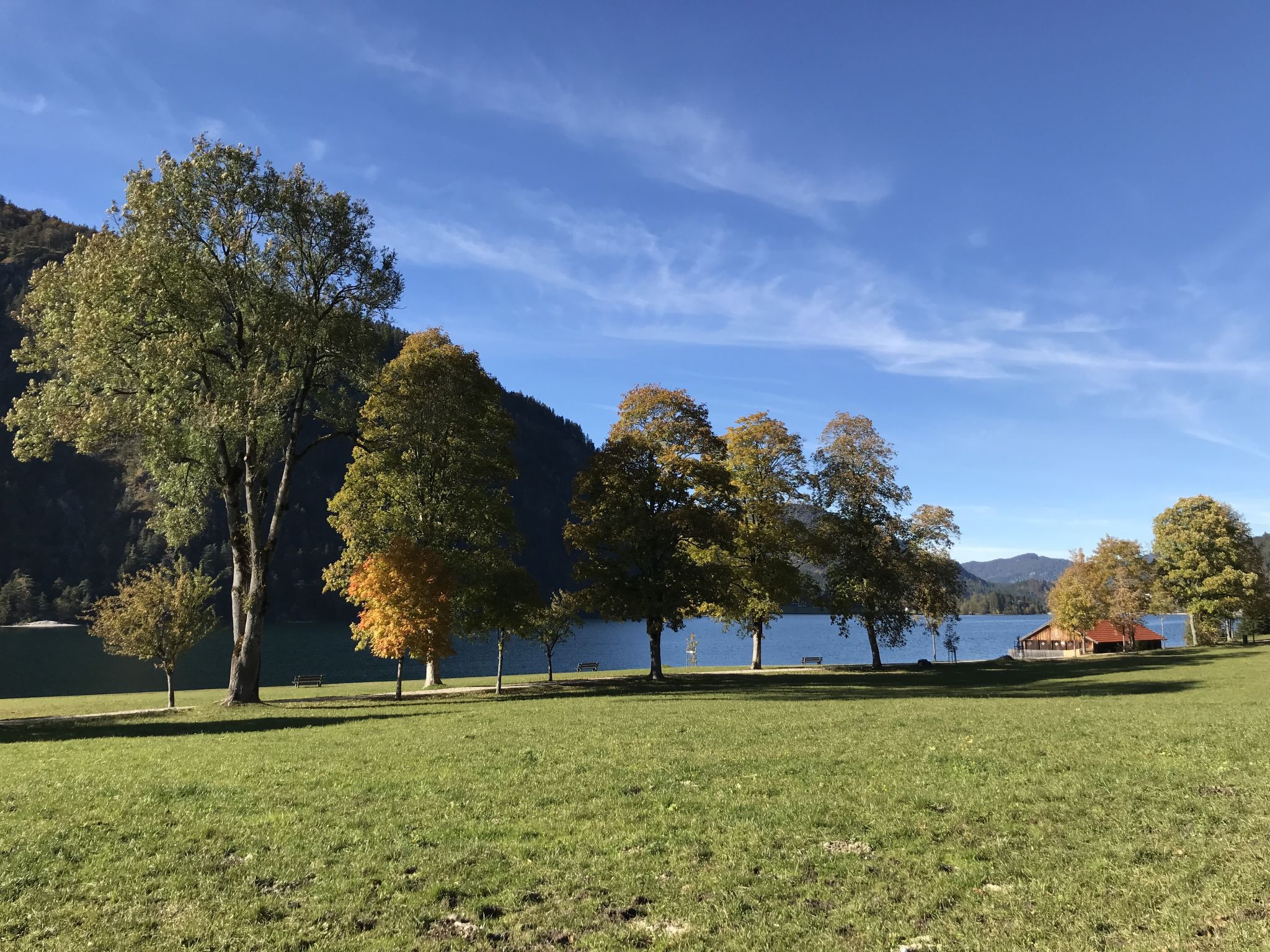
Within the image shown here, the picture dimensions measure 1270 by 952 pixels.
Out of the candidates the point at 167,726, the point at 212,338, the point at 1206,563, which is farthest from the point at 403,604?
the point at 1206,563

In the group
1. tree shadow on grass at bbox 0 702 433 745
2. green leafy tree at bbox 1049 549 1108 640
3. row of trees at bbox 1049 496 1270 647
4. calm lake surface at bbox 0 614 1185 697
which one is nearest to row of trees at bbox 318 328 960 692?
tree shadow on grass at bbox 0 702 433 745

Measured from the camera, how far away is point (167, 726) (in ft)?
72.4

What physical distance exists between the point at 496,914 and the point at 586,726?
12.4 m

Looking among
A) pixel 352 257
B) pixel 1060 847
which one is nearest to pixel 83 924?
pixel 1060 847

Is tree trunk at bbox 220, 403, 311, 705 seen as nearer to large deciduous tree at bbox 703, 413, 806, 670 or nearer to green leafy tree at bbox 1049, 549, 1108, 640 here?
large deciduous tree at bbox 703, 413, 806, 670

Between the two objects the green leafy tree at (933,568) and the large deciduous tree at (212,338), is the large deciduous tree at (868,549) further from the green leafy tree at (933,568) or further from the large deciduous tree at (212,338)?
the large deciduous tree at (212,338)

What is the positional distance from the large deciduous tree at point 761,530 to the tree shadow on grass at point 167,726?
2253 cm

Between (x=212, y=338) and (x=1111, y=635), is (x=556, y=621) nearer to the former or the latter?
(x=212, y=338)

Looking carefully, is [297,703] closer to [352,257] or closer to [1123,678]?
[352,257]

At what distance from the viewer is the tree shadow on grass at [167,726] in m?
19.9

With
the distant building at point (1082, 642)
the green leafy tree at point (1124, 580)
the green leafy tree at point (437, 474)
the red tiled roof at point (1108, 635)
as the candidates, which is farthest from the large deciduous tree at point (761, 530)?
the red tiled roof at point (1108, 635)

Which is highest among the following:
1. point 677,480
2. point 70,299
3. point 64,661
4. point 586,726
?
point 70,299

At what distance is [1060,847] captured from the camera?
768cm

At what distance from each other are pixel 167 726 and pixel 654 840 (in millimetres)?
20108
